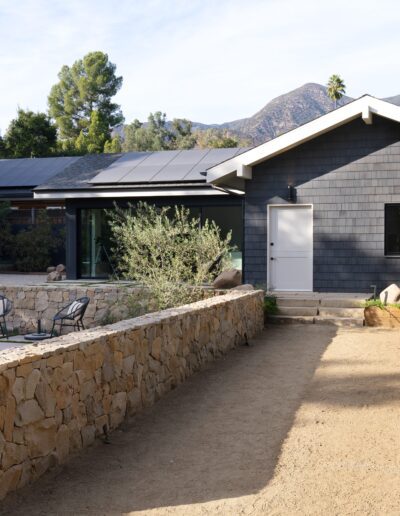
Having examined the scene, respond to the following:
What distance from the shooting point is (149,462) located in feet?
17.1

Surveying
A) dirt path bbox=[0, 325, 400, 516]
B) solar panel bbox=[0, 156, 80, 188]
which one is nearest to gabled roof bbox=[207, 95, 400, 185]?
dirt path bbox=[0, 325, 400, 516]

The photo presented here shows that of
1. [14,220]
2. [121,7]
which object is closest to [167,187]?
[121,7]

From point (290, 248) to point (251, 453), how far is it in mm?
9683

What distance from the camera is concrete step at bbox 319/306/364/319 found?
12211mm

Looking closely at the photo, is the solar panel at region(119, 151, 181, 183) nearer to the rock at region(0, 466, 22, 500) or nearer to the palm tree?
the rock at region(0, 466, 22, 500)

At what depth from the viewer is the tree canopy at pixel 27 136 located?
3559 centimetres

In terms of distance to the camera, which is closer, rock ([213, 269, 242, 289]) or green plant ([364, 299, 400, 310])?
green plant ([364, 299, 400, 310])

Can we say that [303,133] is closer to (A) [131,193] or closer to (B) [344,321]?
(B) [344,321]

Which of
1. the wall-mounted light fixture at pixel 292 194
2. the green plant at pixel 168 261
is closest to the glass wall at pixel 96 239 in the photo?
the wall-mounted light fixture at pixel 292 194

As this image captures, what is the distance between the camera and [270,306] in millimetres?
12445

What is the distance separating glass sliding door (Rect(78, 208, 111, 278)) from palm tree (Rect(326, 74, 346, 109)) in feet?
143

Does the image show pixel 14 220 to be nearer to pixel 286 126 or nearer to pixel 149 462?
pixel 149 462

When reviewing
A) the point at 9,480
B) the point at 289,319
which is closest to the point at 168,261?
the point at 289,319

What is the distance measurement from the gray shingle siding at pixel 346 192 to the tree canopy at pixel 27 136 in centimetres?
2366
